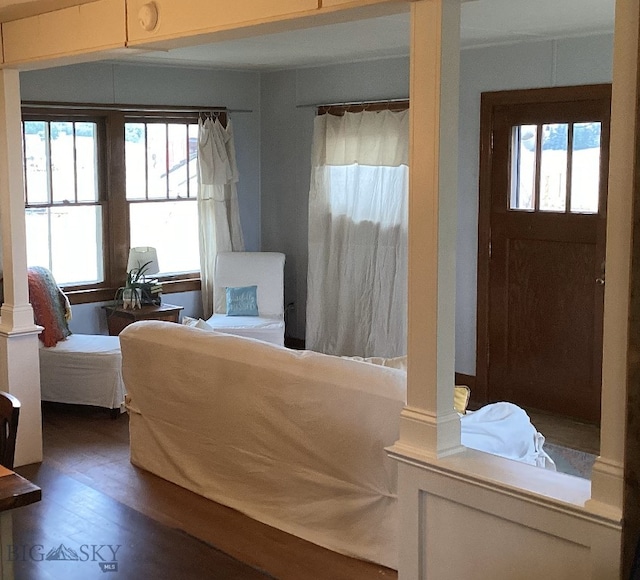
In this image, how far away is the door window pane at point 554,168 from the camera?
5770mm

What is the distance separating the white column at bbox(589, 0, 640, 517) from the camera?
7.13ft

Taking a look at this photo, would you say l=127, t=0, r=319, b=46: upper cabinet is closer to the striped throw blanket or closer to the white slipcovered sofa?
the white slipcovered sofa

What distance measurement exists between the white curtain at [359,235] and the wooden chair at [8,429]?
13.3 feet

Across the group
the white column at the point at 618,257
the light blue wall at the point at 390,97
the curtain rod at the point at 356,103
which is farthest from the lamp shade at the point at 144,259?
the white column at the point at 618,257

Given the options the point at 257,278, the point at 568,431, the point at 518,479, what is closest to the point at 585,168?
the point at 568,431

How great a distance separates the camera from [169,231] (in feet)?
24.3

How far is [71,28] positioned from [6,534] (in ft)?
8.36

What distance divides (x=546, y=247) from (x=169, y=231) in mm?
3136

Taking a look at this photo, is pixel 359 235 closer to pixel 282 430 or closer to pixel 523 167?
pixel 523 167

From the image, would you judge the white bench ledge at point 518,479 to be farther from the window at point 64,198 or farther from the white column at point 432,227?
the window at point 64,198

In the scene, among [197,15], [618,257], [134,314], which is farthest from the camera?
[134,314]

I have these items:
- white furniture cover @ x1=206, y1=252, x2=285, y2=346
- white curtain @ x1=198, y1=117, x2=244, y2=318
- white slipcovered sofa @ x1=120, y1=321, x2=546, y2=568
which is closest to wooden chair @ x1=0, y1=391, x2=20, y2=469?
white slipcovered sofa @ x1=120, y1=321, x2=546, y2=568

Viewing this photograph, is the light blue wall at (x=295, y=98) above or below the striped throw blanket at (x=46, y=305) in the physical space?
above

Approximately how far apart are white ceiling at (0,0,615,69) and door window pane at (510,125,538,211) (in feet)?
2.01
